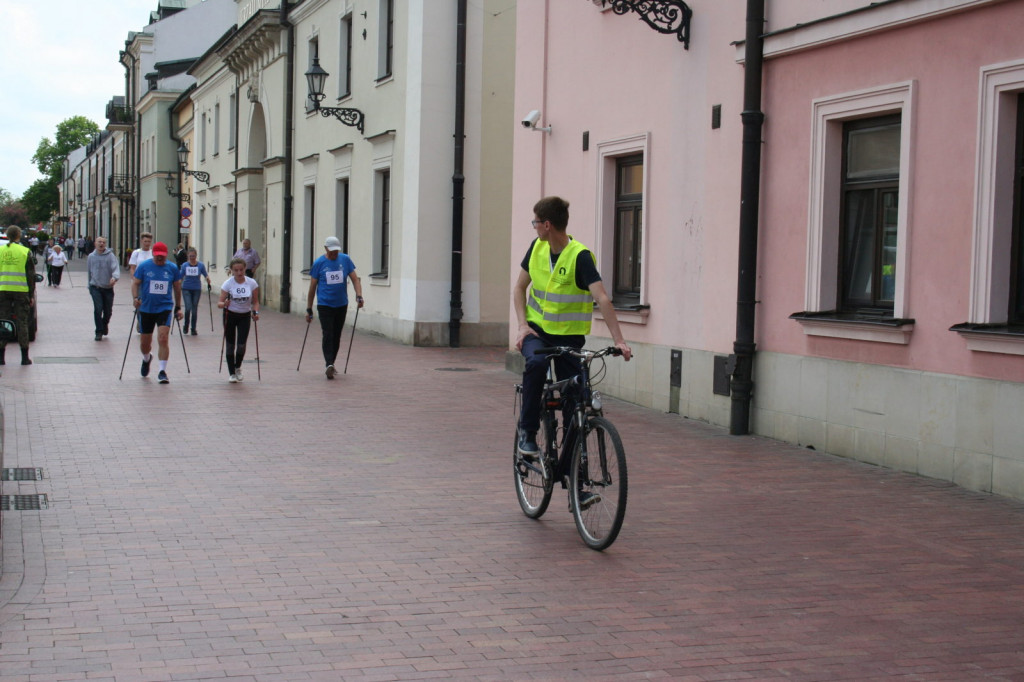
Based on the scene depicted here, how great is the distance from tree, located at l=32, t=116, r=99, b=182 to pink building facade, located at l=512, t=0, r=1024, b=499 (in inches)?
5402

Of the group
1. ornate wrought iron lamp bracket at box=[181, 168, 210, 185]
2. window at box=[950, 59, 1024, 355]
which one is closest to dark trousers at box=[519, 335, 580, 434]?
window at box=[950, 59, 1024, 355]

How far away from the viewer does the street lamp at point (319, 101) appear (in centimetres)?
2166

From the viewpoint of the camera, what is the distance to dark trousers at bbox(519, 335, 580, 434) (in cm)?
692

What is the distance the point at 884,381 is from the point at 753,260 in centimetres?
211

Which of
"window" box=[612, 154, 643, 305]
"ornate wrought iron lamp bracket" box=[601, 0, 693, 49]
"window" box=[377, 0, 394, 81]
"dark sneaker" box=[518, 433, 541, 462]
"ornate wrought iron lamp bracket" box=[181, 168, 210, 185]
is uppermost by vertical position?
"window" box=[377, 0, 394, 81]

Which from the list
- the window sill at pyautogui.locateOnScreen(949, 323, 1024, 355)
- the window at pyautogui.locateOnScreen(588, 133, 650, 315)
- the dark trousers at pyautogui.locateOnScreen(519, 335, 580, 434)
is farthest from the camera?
the window at pyautogui.locateOnScreen(588, 133, 650, 315)

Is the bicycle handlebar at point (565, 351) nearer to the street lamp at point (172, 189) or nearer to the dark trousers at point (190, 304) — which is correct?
the dark trousers at point (190, 304)

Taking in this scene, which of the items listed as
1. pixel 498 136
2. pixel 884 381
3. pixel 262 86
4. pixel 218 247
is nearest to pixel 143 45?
pixel 218 247

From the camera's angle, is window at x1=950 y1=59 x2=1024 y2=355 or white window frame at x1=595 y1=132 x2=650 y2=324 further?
white window frame at x1=595 y1=132 x2=650 y2=324

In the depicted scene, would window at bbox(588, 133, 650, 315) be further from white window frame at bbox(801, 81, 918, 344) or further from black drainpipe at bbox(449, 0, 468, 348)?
black drainpipe at bbox(449, 0, 468, 348)

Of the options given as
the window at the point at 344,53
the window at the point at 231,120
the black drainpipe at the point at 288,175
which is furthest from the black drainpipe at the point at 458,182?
the window at the point at 231,120

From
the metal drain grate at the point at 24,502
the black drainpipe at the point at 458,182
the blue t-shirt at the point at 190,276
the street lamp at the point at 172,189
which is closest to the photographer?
the metal drain grate at the point at 24,502

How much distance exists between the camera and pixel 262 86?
112ft

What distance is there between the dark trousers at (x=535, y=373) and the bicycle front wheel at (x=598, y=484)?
407 mm
